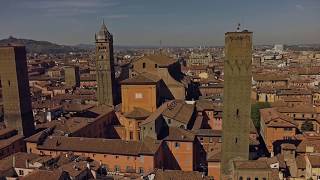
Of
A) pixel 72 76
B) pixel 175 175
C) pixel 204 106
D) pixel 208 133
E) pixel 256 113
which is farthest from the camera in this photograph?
pixel 72 76

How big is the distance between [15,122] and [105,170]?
15901mm

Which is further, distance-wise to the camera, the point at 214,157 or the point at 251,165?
the point at 214,157

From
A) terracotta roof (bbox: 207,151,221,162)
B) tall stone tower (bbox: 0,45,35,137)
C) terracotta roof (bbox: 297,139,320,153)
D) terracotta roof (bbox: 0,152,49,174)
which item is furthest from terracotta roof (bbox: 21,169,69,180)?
terracotta roof (bbox: 297,139,320,153)

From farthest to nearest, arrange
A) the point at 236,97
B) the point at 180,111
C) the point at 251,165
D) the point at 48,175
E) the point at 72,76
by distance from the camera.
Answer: the point at 72,76, the point at 180,111, the point at 236,97, the point at 251,165, the point at 48,175

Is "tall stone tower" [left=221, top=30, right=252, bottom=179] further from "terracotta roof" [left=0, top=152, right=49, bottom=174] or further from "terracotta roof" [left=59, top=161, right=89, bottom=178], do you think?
"terracotta roof" [left=0, top=152, right=49, bottom=174]

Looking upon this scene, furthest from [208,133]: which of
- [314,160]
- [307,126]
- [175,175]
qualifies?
[307,126]

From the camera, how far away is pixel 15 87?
41.9 metres

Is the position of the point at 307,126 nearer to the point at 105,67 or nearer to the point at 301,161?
the point at 301,161

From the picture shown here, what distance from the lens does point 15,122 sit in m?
42.4

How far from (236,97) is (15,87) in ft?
89.9

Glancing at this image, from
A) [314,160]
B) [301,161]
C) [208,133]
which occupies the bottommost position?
[301,161]

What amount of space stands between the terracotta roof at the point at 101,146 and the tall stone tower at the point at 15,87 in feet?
23.4

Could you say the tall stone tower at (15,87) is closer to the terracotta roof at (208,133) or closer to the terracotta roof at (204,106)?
the terracotta roof at (208,133)

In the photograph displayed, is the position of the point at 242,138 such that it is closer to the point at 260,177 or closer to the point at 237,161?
the point at 237,161
